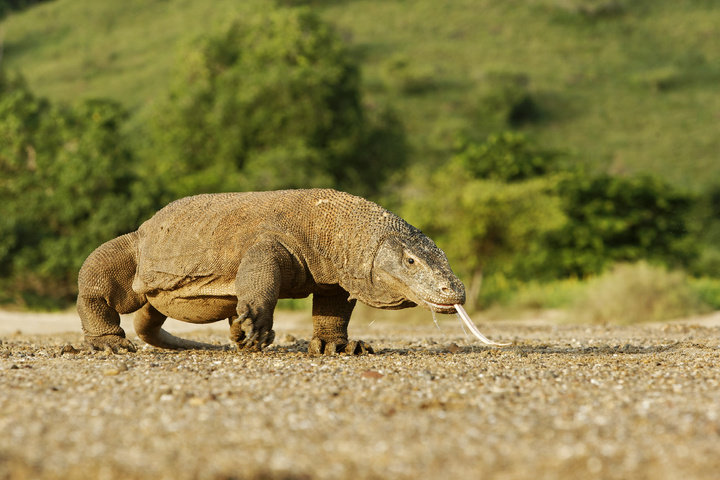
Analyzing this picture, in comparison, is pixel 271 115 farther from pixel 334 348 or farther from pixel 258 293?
pixel 258 293

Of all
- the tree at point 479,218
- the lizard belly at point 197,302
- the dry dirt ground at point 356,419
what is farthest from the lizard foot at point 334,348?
the tree at point 479,218

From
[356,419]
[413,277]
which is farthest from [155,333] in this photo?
[356,419]

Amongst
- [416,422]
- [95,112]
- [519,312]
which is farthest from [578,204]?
[416,422]

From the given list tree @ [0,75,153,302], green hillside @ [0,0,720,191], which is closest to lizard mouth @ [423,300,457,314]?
tree @ [0,75,153,302]

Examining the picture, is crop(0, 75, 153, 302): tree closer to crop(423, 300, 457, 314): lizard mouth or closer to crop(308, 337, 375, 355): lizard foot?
crop(308, 337, 375, 355): lizard foot

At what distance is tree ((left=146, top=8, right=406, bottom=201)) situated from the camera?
1481 inches

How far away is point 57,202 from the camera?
24.4 m

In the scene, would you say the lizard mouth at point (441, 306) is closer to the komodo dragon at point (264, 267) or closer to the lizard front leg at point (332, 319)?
the komodo dragon at point (264, 267)

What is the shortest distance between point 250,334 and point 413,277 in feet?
4.55

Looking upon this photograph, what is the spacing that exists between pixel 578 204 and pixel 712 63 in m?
39.7

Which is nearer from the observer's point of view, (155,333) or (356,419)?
(356,419)

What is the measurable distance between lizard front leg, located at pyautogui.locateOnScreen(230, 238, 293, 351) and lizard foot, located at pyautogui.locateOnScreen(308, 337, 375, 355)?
1.06 m

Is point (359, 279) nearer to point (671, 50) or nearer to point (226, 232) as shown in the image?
point (226, 232)

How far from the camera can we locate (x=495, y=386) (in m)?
5.01
